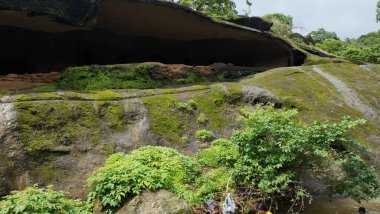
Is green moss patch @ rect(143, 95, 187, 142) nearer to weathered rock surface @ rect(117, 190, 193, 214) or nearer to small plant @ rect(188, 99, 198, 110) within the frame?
small plant @ rect(188, 99, 198, 110)

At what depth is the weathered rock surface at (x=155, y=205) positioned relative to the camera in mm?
5578

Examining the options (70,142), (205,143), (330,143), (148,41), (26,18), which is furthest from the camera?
(148,41)

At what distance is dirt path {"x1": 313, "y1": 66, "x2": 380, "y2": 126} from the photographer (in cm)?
1030

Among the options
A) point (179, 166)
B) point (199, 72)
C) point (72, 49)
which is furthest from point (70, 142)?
point (72, 49)

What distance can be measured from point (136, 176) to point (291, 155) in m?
2.34

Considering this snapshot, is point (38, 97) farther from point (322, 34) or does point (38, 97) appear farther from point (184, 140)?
point (322, 34)

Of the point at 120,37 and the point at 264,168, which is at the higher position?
the point at 120,37

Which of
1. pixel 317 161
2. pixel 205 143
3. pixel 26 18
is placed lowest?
pixel 205 143

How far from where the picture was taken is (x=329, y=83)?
1129 cm

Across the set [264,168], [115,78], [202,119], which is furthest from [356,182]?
[115,78]

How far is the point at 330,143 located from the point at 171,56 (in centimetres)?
851

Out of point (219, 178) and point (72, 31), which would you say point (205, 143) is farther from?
point (72, 31)

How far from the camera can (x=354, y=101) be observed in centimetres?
1066

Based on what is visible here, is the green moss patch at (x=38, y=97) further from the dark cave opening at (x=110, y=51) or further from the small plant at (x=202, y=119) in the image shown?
the dark cave opening at (x=110, y=51)
